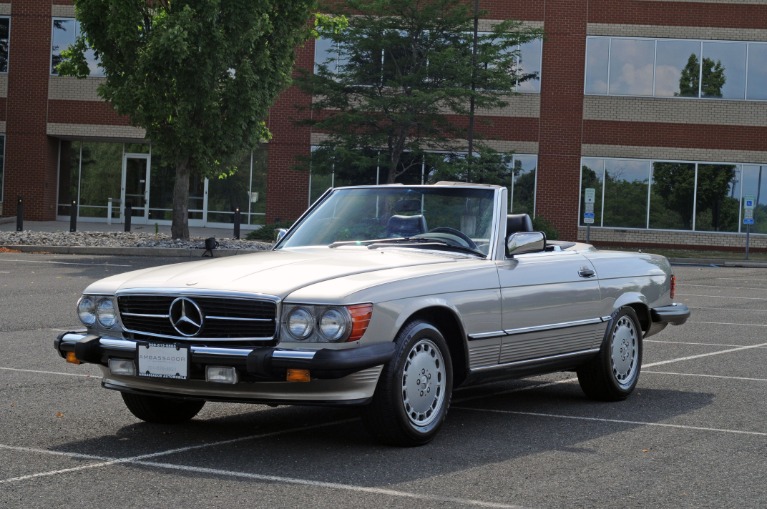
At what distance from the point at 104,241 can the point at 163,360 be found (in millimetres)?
22958

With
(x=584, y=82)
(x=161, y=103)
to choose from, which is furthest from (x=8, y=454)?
(x=584, y=82)

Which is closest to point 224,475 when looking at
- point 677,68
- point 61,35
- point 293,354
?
point 293,354

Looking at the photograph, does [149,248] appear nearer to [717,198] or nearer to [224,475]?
[717,198]

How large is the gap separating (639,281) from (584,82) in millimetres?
31631

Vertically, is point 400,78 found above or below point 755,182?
above

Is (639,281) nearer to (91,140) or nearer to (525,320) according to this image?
(525,320)

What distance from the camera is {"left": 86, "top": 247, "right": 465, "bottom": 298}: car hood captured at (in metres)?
6.33

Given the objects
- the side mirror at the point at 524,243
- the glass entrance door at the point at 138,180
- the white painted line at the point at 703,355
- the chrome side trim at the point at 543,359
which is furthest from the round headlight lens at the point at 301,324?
the glass entrance door at the point at 138,180

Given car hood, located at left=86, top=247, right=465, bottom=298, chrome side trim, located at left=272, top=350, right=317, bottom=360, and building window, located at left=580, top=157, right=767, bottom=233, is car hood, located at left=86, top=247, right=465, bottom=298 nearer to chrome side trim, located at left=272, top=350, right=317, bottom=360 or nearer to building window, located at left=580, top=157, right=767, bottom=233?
chrome side trim, located at left=272, top=350, right=317, bottom=360

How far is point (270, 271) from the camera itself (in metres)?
6.58

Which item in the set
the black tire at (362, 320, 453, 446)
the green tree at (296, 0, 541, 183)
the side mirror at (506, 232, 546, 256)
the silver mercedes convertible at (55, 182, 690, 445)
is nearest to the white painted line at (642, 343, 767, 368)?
the silver mercedes convertible at (55, 182, 690, 445)

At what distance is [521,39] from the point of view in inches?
1331

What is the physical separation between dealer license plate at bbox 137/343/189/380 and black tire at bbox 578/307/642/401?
328cm

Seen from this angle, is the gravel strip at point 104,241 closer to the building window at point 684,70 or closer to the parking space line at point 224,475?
the building window at point 684,70
